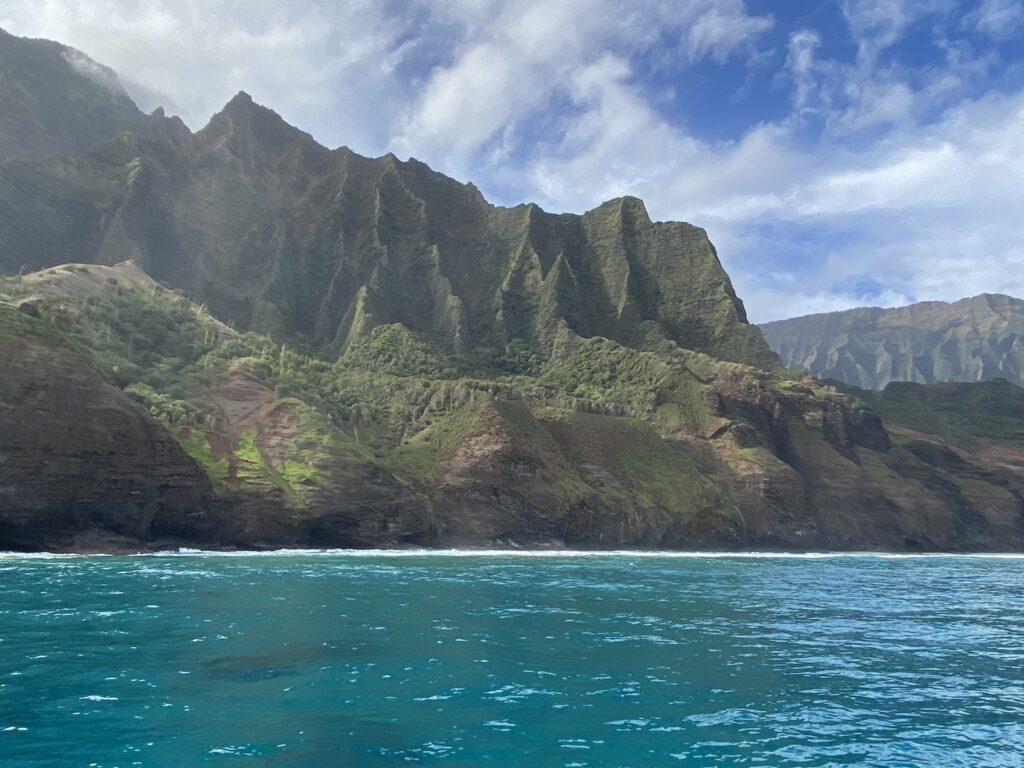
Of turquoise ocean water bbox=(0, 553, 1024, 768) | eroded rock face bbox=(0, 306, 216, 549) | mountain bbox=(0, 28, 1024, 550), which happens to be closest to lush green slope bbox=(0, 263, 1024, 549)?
mountain bbox=(0, 28, 1024, 550)

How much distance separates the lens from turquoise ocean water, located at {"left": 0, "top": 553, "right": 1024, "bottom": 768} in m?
16.8

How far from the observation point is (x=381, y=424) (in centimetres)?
13675

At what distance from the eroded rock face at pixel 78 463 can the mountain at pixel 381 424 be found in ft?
0.70

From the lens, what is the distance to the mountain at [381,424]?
81625 mm

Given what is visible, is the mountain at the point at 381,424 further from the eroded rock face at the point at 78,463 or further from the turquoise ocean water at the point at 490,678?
the turquoise ocean water at the point at 490,678

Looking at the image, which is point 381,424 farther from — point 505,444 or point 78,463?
point 78,463

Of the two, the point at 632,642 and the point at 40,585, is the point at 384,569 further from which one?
the point at 632,642

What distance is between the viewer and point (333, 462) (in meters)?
104

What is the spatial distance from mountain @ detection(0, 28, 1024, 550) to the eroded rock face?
8.4 inches

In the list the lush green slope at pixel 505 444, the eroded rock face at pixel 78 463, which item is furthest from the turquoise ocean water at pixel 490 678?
the lush green slope at pixel 505 444

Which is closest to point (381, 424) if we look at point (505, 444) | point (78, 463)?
point (505, 444)

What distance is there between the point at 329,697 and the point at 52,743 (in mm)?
6544

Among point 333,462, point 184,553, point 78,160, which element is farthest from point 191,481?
point 78,160

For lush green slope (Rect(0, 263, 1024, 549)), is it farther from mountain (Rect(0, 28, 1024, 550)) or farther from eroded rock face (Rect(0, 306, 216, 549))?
eroded rock face (Rect(0, 306, 216, 549))
